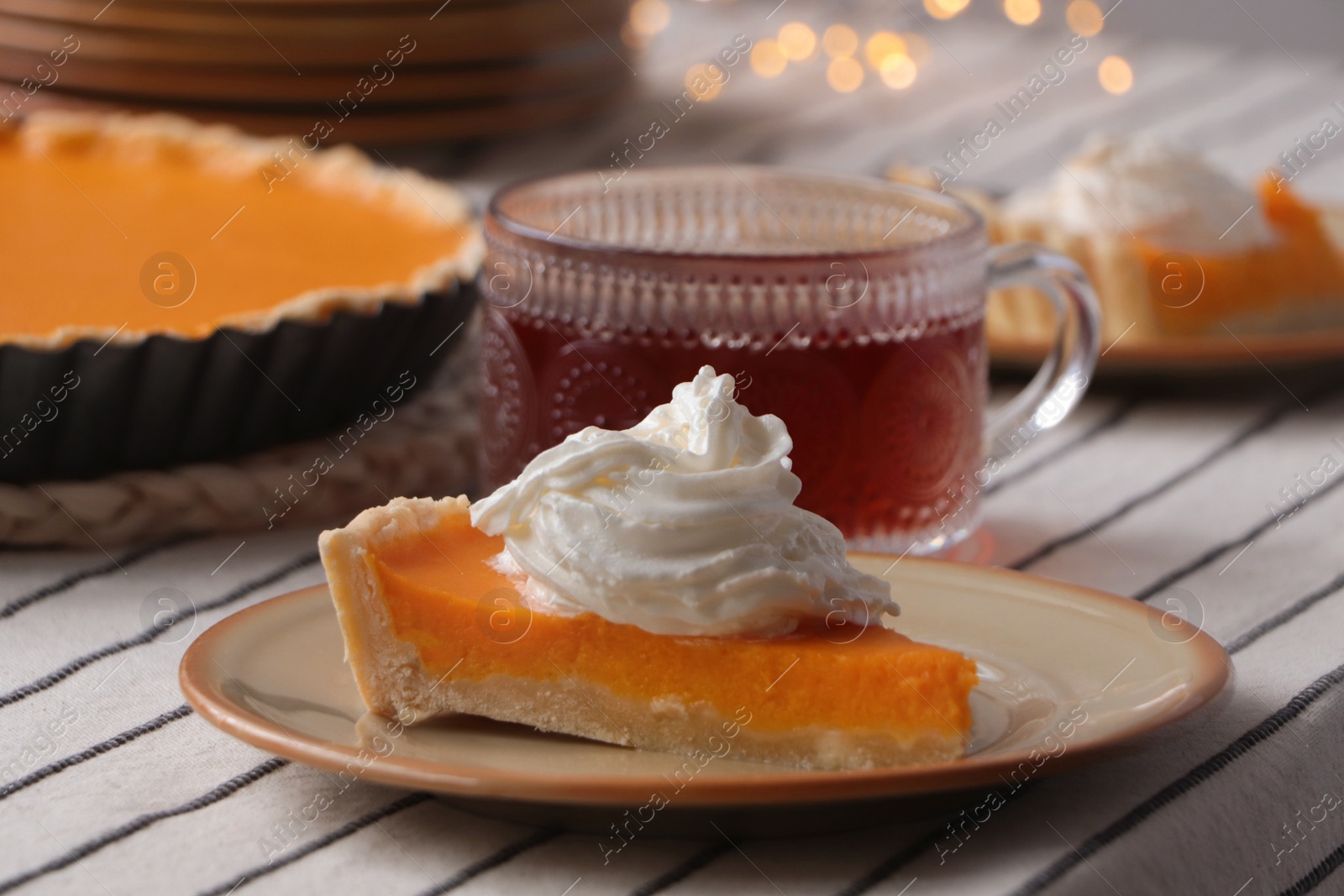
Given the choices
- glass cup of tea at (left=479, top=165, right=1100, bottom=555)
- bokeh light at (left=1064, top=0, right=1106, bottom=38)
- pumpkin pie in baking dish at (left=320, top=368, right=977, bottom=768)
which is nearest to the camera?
pumpkin pie in baking dish at (left=320, top=368, right=977, bottom=768)

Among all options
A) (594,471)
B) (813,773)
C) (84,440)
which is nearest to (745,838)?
(813,773)

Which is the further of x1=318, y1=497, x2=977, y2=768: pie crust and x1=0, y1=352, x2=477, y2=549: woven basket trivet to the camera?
x1=0, y1=352, x2=477, y2=549: woven basket trivet

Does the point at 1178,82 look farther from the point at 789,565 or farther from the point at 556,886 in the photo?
the point at 556,886

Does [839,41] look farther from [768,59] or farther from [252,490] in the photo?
[252,490]

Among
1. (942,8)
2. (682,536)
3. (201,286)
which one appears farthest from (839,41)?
(682,536)

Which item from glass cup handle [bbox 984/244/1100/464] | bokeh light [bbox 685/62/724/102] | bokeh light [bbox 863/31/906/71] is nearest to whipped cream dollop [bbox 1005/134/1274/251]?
glass cup handle [bbox 984/244/1100/464]

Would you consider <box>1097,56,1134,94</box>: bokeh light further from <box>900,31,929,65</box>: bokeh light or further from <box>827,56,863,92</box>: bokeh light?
<box>827,56,863,92</box>: bokeh light

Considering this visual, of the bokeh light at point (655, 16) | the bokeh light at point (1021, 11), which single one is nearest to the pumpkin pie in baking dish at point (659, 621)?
the bokeh light at point (655, 16)
